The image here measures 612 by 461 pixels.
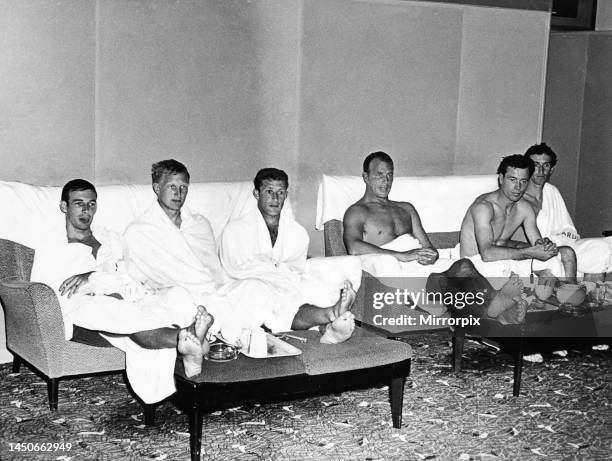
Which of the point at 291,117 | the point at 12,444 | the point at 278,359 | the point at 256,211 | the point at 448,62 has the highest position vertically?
the point at 448,62

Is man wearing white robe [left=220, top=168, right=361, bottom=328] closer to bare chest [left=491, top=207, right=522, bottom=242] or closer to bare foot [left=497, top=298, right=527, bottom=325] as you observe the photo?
bare foot [left=497, top=298, right=527, bottom=325]

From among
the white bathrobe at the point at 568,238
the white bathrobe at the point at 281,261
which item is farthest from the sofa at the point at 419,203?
the white bathrobe at the point at 568,238

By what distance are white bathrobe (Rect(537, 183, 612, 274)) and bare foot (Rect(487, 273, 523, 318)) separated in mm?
1243

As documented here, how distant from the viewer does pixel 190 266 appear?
5234 millimetres

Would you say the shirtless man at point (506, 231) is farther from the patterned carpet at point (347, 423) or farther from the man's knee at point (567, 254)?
the patterned carpet at point (347, 423)

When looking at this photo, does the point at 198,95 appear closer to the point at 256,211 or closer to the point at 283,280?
the point at 256,211

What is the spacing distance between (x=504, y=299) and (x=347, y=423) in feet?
3.99

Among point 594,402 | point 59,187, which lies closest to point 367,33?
point 59,187

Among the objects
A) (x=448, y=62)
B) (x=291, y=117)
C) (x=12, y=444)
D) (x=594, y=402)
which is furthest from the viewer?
(x=448, y=62)

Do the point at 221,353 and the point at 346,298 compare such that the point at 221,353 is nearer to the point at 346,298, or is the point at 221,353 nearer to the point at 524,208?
the point at 346,298

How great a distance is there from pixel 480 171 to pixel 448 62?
0.88 m

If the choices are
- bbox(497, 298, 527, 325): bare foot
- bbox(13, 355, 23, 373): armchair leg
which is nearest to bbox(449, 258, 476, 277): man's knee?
bbox(497, 298, 527, 325): bare foot

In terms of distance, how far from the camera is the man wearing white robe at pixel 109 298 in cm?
424

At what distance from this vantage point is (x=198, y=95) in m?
5.88
